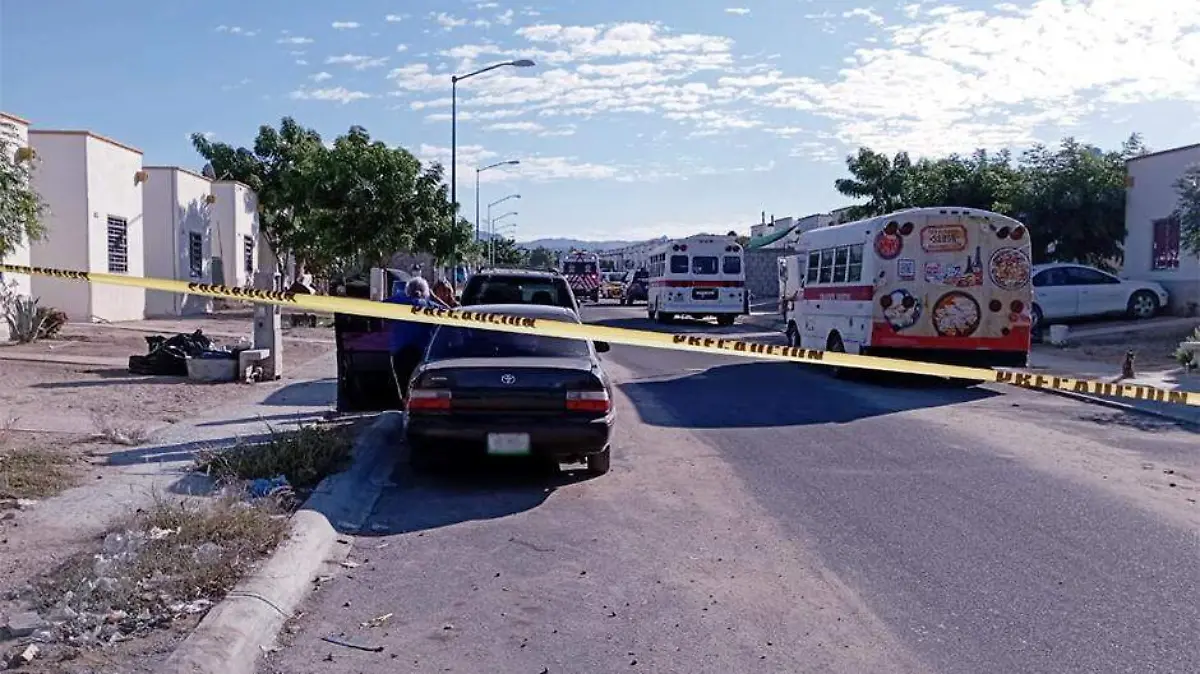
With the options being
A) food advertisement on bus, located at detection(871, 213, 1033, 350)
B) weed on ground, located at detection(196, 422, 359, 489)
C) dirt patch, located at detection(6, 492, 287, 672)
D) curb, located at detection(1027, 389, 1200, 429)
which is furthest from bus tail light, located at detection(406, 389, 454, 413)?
food advertisement on bus, located at detection(871, 213, 1033, 350)

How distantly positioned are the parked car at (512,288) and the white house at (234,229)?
2186cm

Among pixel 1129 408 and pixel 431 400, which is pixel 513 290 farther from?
pixel 1129 408

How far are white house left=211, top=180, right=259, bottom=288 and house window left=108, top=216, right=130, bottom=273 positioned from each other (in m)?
7.19

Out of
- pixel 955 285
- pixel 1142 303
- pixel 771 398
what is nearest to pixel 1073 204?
pixel 1142 303

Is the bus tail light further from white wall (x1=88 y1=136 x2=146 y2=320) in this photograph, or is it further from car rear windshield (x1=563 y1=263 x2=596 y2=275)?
car rear windshield (x1=563 y1=263 x2=596 y2=275)

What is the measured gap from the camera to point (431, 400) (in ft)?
28.6

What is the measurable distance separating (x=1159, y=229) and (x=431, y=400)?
84.8ft

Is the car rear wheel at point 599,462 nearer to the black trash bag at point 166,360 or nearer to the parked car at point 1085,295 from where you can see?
the black trash bag at point 166,360

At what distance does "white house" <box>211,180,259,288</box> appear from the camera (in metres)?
36.5

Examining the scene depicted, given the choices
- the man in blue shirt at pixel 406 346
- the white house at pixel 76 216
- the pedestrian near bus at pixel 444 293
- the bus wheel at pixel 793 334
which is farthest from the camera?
the white house at pixel 76 216

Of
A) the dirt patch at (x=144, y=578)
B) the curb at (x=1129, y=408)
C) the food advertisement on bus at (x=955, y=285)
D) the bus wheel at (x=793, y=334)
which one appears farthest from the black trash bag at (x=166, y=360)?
the curb at (x=1129, y=408)

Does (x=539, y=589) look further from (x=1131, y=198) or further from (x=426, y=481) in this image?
(x=1131, y=198)

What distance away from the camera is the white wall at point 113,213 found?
2581 centimetres

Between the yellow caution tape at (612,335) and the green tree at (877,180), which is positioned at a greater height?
the green tree at (877,180)
